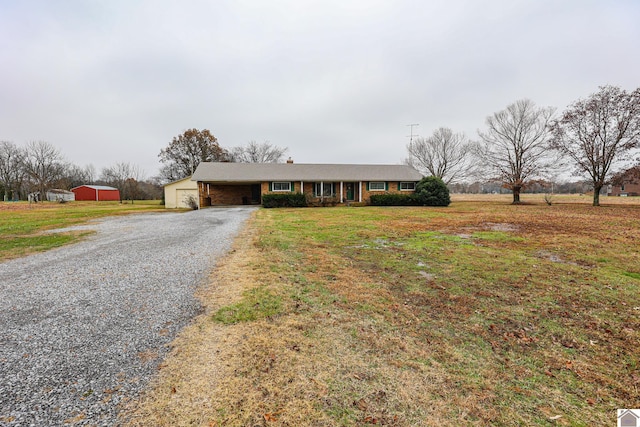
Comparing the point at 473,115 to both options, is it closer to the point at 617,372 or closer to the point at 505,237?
the point at 505,237

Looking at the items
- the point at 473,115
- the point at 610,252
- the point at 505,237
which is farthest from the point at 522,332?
the point at 473,115

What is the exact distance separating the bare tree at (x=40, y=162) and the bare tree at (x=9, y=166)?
17.2 ft

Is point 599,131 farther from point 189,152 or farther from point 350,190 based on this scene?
point 189,152

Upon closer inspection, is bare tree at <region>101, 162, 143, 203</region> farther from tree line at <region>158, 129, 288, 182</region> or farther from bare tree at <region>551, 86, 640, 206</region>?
bare tree at <region>551, 86, 640, 206</region>

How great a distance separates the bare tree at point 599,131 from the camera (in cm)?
2116

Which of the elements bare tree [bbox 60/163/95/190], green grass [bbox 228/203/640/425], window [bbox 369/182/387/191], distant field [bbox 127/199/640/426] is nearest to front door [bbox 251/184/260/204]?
window [bbox 369/182/387/191]

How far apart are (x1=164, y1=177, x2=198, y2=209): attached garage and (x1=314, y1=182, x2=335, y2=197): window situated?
457 inches

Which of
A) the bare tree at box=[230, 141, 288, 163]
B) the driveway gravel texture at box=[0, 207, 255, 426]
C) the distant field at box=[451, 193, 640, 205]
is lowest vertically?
the driveway gravel texture at box=[0, 207, 255, 426]

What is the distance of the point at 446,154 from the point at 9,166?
244 feet

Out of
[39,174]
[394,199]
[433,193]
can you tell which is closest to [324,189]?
[394,199]

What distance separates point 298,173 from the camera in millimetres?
24391

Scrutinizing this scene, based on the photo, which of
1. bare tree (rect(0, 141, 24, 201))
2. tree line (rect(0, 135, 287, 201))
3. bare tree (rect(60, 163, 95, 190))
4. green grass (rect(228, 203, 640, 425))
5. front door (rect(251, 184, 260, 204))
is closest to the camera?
green grass (rect(228, 203, 640, 425))

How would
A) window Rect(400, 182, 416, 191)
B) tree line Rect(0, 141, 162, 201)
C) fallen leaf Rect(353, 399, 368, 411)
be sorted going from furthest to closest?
1. tree line Rect(0, 141, 162, 201)
2. window Rect(400, 182, 416, 191)
3. fallen leaf Rect(353, 399, 368, 411)

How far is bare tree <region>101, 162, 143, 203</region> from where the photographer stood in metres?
44.4
